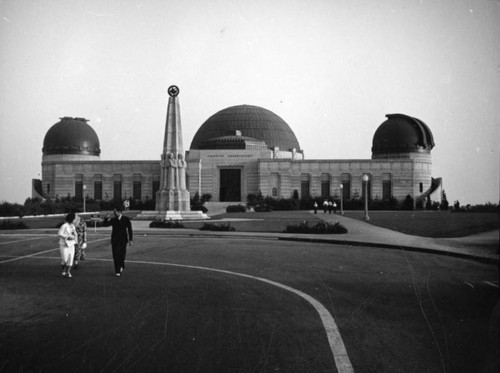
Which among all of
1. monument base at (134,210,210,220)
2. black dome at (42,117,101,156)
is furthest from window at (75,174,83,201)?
monument base at (134,210,210,220)

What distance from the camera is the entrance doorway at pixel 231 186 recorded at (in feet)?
264

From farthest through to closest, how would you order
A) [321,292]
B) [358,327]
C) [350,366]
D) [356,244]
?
[356,244] < [321,292] < [358,327] < [350,366]

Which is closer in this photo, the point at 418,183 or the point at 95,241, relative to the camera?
the point at 95,241

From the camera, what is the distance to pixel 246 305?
8.69 meters

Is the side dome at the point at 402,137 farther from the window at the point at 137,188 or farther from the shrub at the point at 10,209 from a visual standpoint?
the shrub at the point at 10,209

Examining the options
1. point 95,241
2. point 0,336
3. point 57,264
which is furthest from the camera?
point 95,241

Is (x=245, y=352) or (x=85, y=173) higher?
(x=85, y=173)

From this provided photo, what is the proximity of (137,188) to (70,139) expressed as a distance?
16238mm

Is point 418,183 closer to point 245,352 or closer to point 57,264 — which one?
point 57,264

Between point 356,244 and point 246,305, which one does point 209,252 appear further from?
point 246,305

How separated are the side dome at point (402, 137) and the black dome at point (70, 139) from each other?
4799 centimetres

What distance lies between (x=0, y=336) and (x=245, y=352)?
10.5ft

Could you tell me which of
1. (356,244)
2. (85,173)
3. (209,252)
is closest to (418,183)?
(85,173)

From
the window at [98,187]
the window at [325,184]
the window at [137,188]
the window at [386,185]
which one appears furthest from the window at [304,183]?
the window at [98,187]
